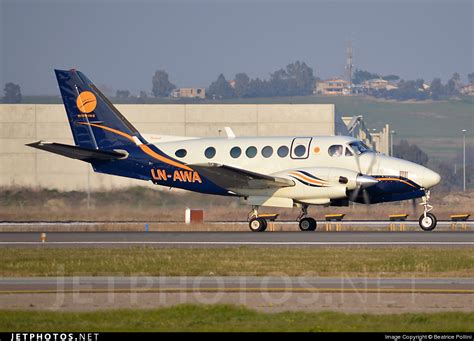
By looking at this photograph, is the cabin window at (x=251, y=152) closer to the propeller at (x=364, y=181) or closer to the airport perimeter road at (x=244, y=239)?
the propeller at (x=364, y=181)

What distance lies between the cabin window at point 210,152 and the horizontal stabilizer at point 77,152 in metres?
3.17

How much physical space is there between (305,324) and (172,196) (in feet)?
113

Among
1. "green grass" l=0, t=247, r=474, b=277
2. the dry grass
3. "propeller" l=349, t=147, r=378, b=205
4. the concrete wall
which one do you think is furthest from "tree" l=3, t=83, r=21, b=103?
"green grass" l=0, t=247, r=474, b=277

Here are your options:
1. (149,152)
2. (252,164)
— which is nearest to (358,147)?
(252,164)

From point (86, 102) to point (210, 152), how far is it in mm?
5381

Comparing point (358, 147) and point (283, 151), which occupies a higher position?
point (358, 147)

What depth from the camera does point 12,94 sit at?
111 m

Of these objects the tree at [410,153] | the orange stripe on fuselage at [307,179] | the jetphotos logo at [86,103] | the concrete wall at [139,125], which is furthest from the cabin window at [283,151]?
the tree at [410,153]

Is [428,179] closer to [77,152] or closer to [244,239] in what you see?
[244,239]

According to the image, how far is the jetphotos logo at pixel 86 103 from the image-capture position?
127 ft

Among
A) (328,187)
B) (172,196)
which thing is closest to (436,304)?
(328,187)

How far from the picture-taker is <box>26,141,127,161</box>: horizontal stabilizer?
35.8m

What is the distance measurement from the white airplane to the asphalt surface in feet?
47.6
